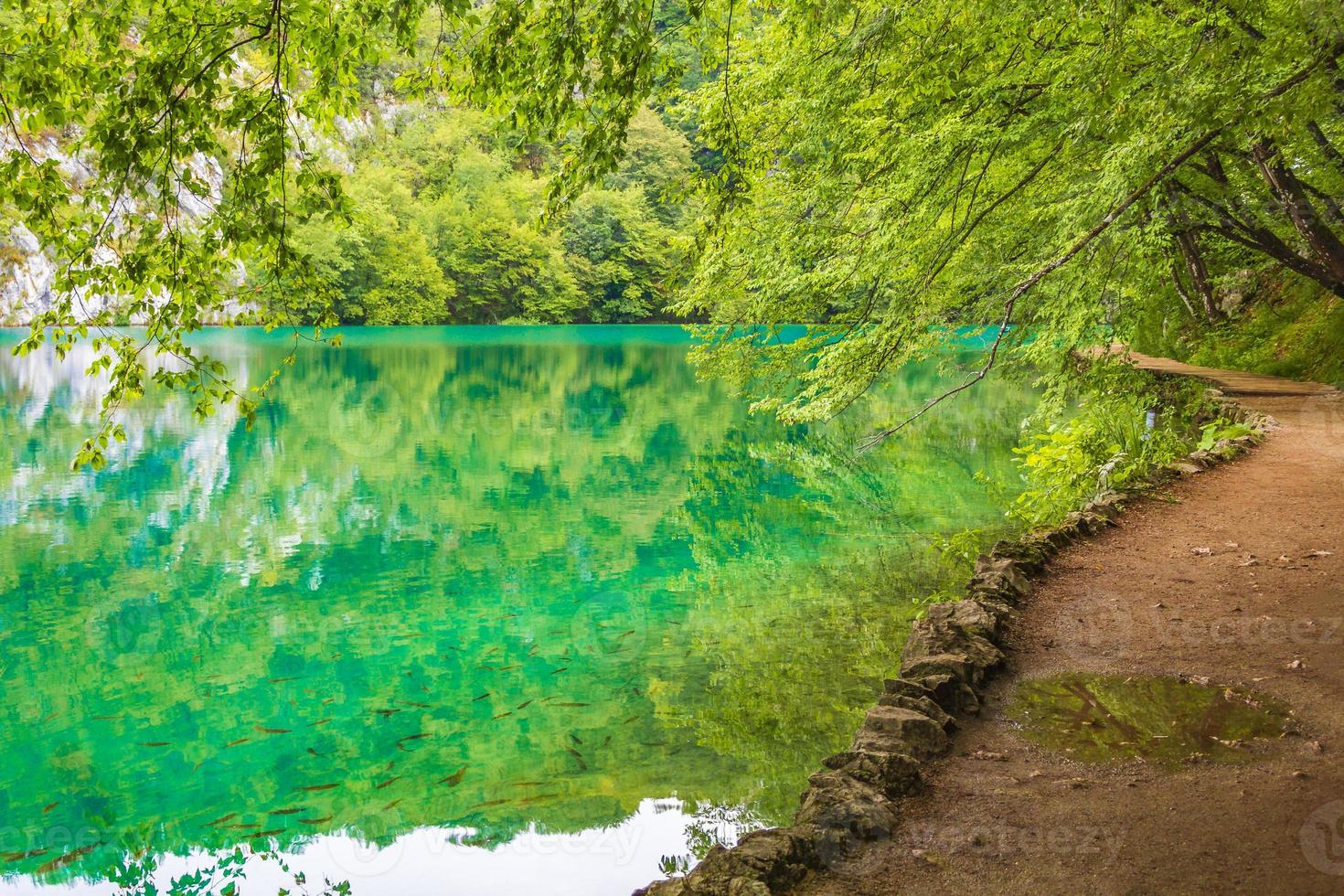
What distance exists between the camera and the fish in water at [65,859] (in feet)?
14.1

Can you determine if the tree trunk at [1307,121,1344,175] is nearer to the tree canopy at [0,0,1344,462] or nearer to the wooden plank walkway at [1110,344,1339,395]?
the tree canopy at [0,0,1344,462]

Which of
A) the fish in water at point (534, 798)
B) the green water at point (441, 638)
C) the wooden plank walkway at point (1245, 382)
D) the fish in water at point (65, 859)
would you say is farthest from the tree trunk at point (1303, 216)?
the fish in water at point (65, 859)

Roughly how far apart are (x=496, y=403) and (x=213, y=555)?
1331 centimetres

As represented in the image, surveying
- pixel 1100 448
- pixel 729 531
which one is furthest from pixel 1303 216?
pixel 729 531

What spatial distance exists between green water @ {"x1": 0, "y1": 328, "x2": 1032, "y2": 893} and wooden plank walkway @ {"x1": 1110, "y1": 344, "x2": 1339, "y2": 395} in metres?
3.20

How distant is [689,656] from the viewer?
6730 mm

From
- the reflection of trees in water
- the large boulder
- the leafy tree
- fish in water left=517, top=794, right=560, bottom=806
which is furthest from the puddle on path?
fish in water left=517, top=794, right=560, bottom=806

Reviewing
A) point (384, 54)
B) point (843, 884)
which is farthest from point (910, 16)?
point (843, 884)

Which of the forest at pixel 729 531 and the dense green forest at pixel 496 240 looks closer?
the forest at pixel 729 531

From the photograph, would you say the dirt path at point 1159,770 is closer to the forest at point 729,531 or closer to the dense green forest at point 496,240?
the forest at point 729,531

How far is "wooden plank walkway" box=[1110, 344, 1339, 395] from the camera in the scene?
43.4 ft

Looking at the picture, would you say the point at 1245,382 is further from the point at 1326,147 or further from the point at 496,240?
the point at 496,240

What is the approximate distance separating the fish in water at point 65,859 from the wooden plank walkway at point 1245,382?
12342 mm

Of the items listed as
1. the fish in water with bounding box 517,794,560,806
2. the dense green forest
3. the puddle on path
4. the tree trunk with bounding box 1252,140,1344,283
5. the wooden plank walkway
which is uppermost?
the dense green forest
